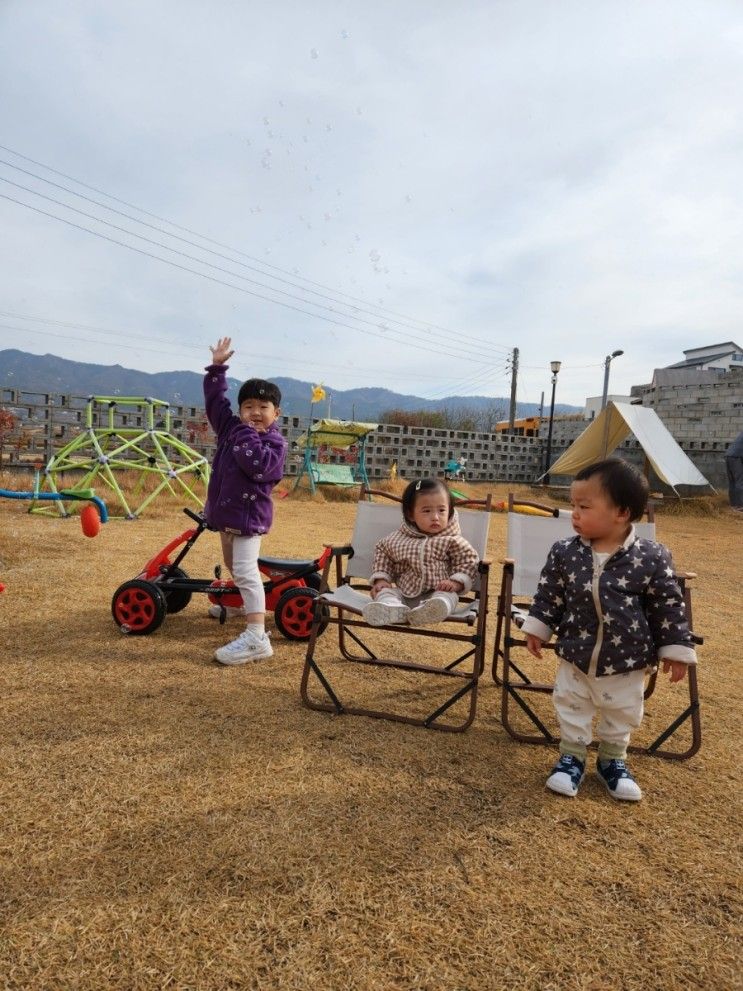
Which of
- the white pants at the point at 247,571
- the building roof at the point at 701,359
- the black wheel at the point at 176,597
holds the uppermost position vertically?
the building roof at the point at 701,359

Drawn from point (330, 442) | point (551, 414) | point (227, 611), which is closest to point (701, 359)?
point (551, 414)

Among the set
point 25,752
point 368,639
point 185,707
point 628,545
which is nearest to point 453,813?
point 628,545

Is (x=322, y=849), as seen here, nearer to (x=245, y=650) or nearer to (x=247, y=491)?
(x=245, y=650)

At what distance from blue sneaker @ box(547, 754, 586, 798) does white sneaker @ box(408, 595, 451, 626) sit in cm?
68

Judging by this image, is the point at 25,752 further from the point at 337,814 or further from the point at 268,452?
the point at 268,452

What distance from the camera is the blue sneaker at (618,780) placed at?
213 centimetres

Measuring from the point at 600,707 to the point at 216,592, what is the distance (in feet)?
7.37

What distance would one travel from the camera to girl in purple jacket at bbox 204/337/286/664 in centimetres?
325

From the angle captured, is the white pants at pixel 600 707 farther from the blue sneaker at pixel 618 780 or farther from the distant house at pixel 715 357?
the distant house at pixel 715 357

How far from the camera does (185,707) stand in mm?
2674

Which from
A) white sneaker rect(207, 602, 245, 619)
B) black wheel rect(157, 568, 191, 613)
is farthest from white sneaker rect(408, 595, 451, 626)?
black wheel rect(157, 568, 191, 613)

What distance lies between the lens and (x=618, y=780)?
216cm

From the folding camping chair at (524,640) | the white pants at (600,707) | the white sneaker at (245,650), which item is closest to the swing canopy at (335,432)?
the white sneaker at (245,650)

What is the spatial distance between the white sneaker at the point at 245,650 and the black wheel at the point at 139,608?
1.76 ft
